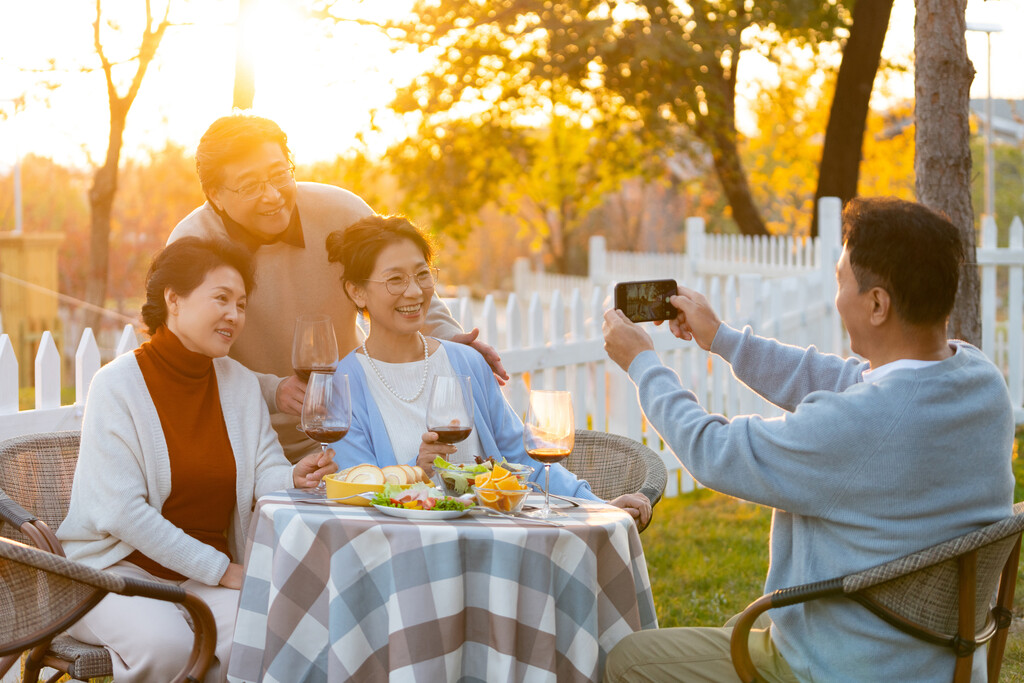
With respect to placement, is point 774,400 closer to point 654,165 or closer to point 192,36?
point 192,36

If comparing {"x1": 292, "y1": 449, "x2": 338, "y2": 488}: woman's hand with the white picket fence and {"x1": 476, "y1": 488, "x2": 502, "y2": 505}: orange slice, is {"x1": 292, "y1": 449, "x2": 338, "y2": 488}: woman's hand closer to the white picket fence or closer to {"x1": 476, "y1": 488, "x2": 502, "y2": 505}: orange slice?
{"x1": 476, "y1": 488, "x2": 502, "y2": 505}: orange slice

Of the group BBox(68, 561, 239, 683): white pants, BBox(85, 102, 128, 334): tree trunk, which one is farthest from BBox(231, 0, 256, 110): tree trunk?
BBox(85, 102, 128, 334): tree trunk

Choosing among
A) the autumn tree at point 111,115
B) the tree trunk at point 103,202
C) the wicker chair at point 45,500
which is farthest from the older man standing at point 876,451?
the tree trunk at point 103,202

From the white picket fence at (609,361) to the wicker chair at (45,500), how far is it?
0.65 m

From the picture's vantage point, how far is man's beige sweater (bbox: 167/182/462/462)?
364cm

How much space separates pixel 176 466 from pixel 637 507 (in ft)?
4.47

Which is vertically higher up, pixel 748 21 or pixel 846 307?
pixel 748 21

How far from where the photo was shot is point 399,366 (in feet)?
10.6

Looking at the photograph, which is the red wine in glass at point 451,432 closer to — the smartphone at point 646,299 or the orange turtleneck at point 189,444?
the smartphone at point 646,299

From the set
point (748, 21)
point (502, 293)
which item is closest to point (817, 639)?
point (748, 21)

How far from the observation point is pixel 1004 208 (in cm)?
2633

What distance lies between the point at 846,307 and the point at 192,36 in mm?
7088

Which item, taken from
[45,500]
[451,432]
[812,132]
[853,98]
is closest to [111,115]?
[45,500]

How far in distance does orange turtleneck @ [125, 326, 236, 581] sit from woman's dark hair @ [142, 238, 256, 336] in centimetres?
7
